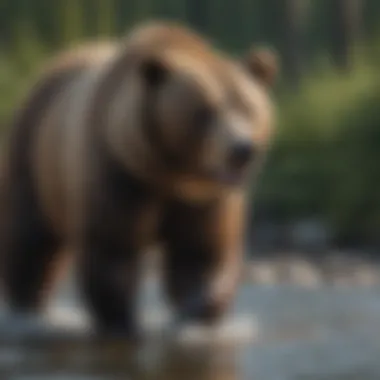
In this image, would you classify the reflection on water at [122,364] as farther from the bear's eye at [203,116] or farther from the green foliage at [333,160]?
the green foliage at [333,160]

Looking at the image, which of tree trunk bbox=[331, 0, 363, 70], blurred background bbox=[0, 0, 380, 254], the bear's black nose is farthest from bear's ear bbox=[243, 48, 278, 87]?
tree trunk bbox=[331, 0, 363, 70]

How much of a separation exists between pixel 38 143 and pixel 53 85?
32 centimetres

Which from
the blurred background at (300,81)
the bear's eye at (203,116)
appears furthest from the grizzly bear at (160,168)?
the blurred background at (300,81)

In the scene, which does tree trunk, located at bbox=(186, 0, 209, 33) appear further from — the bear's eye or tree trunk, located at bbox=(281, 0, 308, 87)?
the bear's eye

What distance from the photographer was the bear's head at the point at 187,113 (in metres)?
9.16

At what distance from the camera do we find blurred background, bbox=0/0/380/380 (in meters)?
9.16

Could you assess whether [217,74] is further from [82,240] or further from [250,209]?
[250,209]

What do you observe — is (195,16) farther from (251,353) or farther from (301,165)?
(251,353)

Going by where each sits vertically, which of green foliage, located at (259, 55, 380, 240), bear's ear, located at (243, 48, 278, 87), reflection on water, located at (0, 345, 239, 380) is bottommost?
reflection on water, located at (0, 345, 239, 380)

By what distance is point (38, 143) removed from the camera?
10.2 m

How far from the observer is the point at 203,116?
9.23 m

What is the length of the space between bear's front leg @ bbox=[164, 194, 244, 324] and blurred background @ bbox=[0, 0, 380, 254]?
4.57m

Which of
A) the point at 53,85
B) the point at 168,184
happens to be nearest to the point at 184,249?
the point at 168,184

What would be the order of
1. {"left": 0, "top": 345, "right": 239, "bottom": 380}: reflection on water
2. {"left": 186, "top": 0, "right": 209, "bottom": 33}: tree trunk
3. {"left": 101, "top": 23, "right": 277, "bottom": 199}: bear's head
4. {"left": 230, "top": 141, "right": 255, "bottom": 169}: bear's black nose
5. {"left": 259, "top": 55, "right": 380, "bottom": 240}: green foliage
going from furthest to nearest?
1. {"left": 186, "top": 0, "right": 209, "bottom": 33}: tree trunk
2. {"left": 259, "top": 55, "right": 380, "bottom": 240}: green foliage
3. {"left": 101, "top": 23, "right": 277, "bottom": 199}: bear's head
4. {"left": 230, "top": 141, "right": 255, "bottom": 169}: bear's black nose
5. {"left": 0, "top": 345, "right": 239, "bottom": 380}: reflection on water
